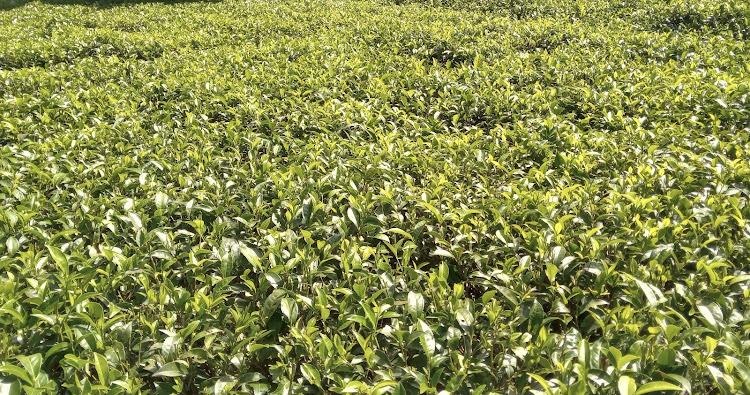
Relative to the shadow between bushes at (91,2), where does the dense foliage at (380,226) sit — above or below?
below

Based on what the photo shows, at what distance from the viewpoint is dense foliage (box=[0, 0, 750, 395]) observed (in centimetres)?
179

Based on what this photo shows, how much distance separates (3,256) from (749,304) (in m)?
3.37

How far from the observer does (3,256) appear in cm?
233

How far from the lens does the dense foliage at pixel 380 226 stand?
5.86 feet

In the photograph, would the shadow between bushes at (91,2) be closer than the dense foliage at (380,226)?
No

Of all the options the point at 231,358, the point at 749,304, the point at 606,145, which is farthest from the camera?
the point at 606,145

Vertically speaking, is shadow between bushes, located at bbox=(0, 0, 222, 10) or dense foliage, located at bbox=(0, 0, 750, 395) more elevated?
shadow between bushes, located at bbox=(0, 0, 222, 10)

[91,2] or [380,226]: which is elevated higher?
[91,2]

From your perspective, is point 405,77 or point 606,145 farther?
point 405,77

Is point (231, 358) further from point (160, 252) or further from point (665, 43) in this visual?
point (665, 43)

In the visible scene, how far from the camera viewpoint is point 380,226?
2547 millimetres

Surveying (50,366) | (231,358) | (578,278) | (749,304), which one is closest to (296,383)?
(231,358)

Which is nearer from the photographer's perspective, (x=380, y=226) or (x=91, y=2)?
(x=380, y=226)

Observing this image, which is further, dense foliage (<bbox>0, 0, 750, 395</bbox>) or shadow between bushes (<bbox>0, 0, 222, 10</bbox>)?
shadow between bushes (<bbox>0, 0, 222, 10</bbox>)
